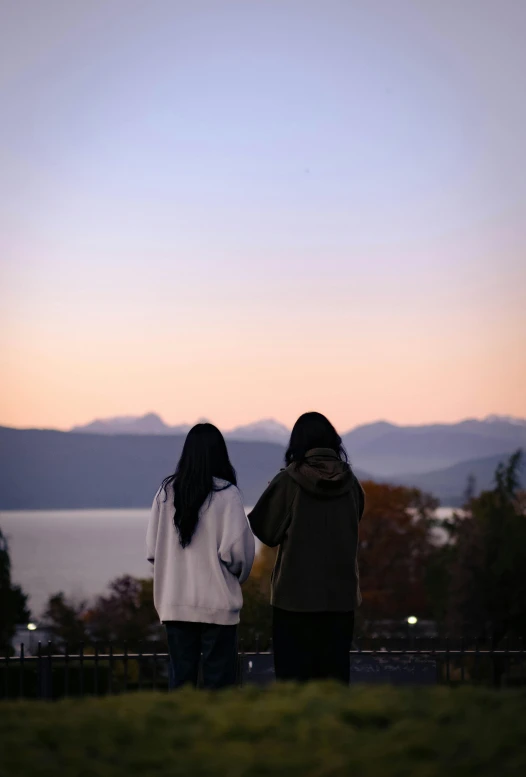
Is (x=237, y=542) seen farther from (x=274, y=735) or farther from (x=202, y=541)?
(x=274, y=735)

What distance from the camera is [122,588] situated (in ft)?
230

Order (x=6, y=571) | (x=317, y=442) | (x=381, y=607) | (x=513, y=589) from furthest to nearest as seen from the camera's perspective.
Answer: (x=381, y=607) → (x=513, y=589) → (x=6, y=571) → (x=317, y=442)

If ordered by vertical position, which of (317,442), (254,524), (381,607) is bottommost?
(381,607)

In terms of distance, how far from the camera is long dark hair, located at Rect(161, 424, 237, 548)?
616 cm

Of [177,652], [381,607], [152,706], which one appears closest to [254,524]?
[177,652]

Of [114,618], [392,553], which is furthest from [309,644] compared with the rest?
[392,553]

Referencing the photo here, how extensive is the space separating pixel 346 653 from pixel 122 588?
65.5 m

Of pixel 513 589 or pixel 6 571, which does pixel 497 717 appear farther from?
pixel 513 589

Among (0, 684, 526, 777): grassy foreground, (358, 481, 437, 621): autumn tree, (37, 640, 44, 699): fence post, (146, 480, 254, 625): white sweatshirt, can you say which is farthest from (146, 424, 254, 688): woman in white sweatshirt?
(358, 481, 437, 621): autumn tree

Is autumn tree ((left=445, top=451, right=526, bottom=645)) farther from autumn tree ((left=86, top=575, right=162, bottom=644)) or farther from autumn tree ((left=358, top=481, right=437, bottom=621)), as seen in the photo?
autumn tree ((left=358, top=481, right=437, bottom=621))

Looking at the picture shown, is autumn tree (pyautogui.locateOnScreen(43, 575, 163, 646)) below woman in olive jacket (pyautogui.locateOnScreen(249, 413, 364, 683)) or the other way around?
below

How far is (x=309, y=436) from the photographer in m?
6.23

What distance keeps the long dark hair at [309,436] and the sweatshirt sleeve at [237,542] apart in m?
0.40

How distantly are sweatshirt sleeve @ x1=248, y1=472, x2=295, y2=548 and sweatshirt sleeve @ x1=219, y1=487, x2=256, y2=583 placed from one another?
0.10 meters
